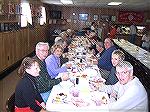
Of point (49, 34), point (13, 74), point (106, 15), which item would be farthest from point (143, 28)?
point (13, 74)

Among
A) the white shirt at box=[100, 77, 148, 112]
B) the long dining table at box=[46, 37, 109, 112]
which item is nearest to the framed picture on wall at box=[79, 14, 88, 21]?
the long dining table at box=[46, 37, 109, 112]

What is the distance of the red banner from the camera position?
8.76 metres

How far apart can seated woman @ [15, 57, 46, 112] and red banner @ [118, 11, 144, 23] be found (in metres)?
7.58

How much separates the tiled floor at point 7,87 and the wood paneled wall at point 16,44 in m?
0.17

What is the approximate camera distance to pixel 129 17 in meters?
8.79

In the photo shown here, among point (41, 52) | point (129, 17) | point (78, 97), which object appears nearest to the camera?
point (78, 97)

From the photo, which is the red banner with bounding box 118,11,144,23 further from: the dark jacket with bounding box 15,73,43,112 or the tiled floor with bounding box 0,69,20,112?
the dark jacket with bounding box 15,73,43,112

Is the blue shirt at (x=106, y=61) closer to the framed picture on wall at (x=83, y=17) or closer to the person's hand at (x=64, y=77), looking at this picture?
the person's hand at (x=64, y=77)

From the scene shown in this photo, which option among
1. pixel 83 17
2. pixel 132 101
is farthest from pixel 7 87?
pixel 83 17

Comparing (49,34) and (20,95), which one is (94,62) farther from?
(49,34)

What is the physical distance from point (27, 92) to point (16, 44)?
3.10 meters

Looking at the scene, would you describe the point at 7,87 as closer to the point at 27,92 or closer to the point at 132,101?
the point at 27,92

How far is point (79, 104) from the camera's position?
1.44 m

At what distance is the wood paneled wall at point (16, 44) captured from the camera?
369cm
